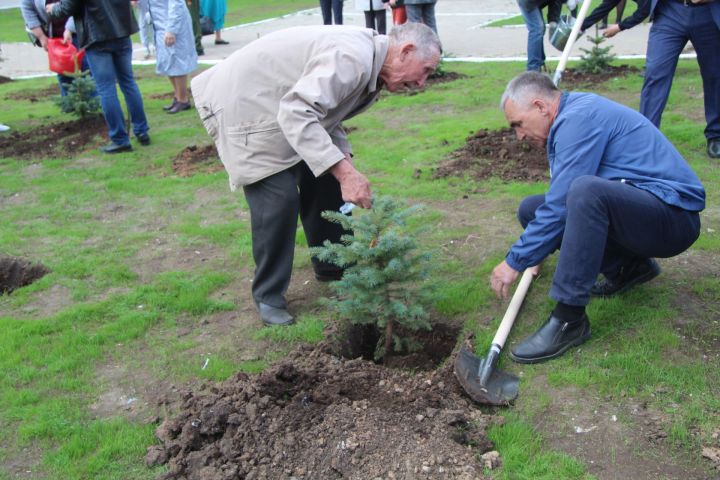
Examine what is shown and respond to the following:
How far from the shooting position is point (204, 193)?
22.0 ft

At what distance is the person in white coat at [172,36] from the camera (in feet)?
30.1

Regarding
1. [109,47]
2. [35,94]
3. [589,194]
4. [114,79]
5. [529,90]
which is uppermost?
[529,90]

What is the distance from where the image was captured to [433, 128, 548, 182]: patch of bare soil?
20.5 feet

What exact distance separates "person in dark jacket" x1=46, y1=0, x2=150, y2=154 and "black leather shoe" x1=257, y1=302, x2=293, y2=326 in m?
4.49

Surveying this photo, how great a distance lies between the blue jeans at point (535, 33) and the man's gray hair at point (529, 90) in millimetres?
5832

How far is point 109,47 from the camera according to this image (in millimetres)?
7461

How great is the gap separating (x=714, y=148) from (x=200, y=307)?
4.76 m

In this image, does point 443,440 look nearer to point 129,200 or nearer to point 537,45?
point 129,200

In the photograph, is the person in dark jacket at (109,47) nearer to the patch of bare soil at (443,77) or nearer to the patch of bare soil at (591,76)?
the patch of bare soil at (443,77)

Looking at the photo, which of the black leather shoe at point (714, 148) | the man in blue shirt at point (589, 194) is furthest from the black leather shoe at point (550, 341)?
the black leather shoe at point (714, 148)

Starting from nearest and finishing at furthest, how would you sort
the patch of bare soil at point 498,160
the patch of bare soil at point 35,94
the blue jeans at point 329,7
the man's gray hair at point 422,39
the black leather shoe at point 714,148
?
the man's gray hair at point 422,39 → the black leather shoe at point 714,148 → the patch of bare soil at point 498,160 → the patch of bare soil at point 35,94 → the blue jeans at point 329,7

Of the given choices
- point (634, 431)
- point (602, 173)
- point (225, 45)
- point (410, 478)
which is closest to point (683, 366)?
point (634, 431)

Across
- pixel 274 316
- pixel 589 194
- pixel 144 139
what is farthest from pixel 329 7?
pixel 589 194

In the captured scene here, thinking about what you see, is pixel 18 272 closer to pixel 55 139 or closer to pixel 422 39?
pixel 422 39
